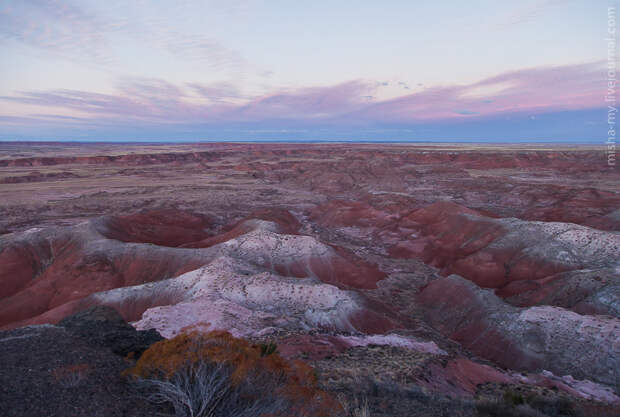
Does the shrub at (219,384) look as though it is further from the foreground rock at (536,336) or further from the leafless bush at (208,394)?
the foreground rock at (536,336)

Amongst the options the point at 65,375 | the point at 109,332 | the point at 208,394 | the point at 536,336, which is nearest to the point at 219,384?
the point at 208,394

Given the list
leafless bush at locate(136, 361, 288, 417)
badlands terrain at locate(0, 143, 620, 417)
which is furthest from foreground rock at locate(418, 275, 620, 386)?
leafless bush at locate(136, 361, 288, 417)

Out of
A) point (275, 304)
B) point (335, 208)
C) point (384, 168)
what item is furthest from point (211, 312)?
point (384, 168)

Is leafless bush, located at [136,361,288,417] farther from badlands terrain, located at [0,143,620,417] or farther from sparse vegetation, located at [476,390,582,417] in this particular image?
sparse vegetation, located at [476,390,582,417]

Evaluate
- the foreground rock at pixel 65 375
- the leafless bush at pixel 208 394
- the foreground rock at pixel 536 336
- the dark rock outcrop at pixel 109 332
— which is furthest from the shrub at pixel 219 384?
the foreground rock at pixel 536 336

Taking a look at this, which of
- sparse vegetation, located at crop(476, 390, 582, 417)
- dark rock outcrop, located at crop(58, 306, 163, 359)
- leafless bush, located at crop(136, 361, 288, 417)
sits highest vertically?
leafless bush, located at crop(136, 361, 288, 417)

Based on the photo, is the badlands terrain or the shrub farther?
the badlands terrain

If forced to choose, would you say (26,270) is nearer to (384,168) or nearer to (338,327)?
Result: (338,327)
